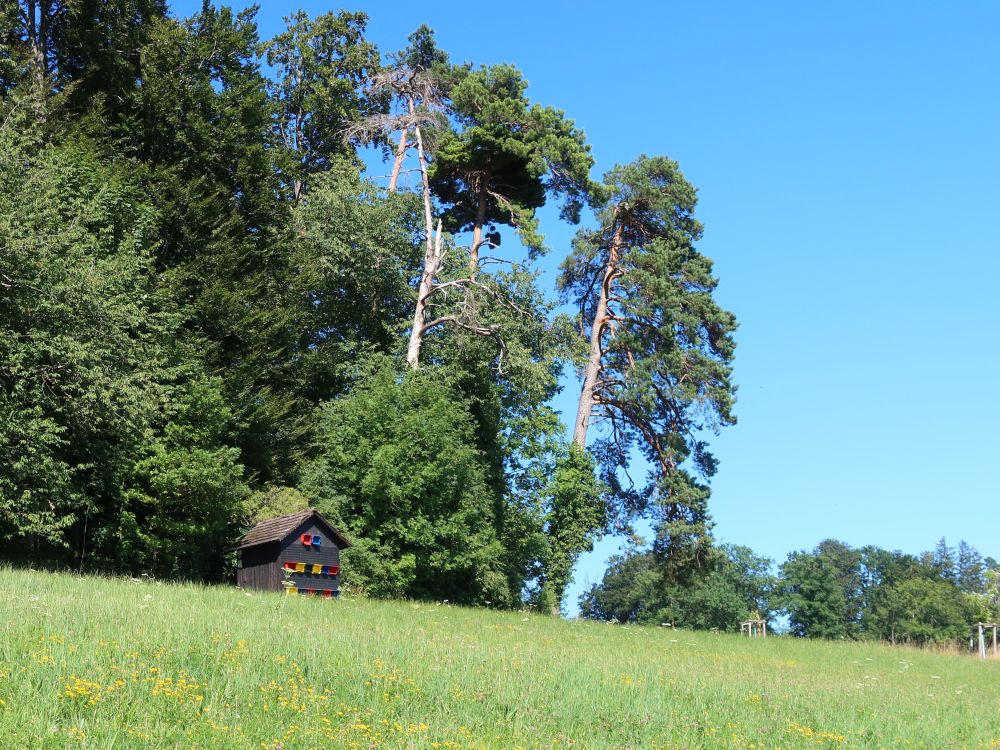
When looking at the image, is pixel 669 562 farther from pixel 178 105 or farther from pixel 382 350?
pixel 178 105

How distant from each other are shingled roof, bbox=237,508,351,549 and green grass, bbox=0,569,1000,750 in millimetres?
5847

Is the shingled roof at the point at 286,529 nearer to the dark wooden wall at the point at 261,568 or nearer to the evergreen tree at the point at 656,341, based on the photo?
the dark wooden wall at the point at 261,568

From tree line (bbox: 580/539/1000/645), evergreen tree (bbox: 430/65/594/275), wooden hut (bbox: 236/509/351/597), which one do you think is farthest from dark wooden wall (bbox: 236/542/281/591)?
tree line (bbox: 580/539/1000/645)

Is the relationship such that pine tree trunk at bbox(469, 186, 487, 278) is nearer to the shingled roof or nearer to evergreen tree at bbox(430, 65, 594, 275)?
evergreen tree at bbox(430, 65, 594, 275)

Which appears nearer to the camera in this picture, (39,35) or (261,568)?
(261,568)

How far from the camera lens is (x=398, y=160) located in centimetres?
4166

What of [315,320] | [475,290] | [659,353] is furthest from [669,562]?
[315,320]

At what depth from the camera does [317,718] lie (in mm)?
9375

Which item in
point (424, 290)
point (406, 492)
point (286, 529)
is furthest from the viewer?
point (424, 290)

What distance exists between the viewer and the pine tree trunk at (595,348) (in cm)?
4041

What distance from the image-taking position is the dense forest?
85.5ft

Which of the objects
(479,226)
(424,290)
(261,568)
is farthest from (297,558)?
(479,226)

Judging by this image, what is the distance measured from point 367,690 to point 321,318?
29.6 meters

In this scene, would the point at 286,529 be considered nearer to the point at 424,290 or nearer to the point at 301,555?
the point at 301,555
